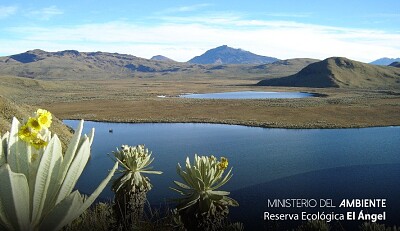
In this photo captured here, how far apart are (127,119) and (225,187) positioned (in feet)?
94.1

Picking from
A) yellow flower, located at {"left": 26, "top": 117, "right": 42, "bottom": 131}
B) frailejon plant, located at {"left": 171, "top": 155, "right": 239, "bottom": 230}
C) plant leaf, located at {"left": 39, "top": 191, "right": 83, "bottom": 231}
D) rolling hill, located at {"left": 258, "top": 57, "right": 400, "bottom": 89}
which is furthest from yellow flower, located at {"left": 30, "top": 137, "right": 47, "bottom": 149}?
rolling hill, located at {"left": 258, "top": 57, "right": 400, "bottom": 89}

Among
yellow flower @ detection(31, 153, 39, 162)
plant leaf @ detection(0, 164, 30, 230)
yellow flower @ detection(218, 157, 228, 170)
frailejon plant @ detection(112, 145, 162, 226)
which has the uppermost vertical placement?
yellow flower @ detection(31, 153, 39, 162)

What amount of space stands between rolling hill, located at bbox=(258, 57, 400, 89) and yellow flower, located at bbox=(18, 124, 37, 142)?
11202 centimetres

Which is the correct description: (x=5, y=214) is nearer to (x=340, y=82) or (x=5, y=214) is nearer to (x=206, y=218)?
(x=206, y=218)

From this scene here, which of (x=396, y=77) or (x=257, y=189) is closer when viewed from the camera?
(x=257, y=189)

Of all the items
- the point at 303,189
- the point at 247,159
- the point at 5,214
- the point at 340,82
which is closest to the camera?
the point at 5,214

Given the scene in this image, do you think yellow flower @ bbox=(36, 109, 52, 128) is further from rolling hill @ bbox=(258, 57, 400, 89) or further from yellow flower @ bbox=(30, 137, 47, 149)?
rolling hill @ bbox=(258, 57, 400, 89)

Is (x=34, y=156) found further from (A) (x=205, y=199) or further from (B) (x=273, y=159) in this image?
(B) (x=273, y=159)

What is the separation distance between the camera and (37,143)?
366 centimetres

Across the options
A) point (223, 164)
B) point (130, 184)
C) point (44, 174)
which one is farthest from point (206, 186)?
point (44, 174)

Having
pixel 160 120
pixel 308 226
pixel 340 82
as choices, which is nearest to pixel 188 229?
pixel 308 226

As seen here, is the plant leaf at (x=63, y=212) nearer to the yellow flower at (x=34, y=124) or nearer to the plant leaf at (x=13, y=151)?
the plant leaf at (x=13, y=151)

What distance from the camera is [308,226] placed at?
9.34 meters

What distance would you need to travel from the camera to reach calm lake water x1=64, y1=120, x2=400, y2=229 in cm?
1655
